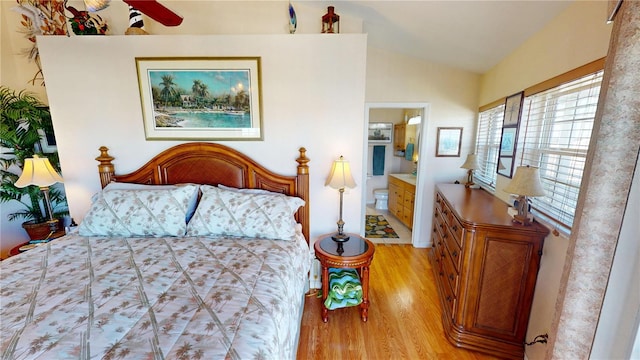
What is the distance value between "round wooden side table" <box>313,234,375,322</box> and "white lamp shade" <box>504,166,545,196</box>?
3.46ft

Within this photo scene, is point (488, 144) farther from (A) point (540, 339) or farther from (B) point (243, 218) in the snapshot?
(B) point (243, 218)

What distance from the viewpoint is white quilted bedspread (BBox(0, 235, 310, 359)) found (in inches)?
35.1

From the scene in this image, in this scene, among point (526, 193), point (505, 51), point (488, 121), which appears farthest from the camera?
point (488, 121)

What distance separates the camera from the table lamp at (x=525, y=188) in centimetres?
151

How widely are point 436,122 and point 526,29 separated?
130cm

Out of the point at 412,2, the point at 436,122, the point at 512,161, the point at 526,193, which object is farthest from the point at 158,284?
the point at 436,122

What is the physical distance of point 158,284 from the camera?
49.5 inches

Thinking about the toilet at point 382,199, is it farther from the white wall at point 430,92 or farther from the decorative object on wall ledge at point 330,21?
the decorative object on wall ledge at point 330,21

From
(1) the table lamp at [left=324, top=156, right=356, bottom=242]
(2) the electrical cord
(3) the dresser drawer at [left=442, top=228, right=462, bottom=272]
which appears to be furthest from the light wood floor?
(1) the table lamp at [left=324, top=156, right=356, bottom=242]

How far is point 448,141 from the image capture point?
10.2 ft

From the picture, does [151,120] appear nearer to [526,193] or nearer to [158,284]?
[158,284]

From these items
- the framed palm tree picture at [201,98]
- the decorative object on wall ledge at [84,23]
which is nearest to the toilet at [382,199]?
the framed palm tree picture at [201,98]

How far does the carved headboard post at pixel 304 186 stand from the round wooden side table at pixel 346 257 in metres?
0.21

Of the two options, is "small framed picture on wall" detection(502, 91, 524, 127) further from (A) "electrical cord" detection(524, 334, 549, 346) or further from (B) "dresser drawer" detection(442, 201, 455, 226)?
(A) "electrical cord" detection(524, 334, 549, 346)
